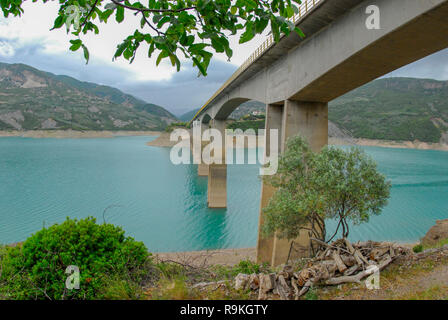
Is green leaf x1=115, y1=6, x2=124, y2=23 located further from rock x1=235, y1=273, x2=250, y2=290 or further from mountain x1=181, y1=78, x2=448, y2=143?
mountain x1=181, y1=78, x2=448, y2=143

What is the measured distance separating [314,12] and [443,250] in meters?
7.40

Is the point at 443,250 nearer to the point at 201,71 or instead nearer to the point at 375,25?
the point at 375,25

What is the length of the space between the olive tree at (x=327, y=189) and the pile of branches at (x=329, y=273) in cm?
78

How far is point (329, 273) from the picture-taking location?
529 cm

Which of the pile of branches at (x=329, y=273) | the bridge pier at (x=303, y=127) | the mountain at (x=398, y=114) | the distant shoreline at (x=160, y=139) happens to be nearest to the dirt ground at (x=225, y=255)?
the bridge pier at (x=303, y=127)

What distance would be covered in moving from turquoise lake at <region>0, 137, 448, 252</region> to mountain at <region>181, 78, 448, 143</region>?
45.5 metres

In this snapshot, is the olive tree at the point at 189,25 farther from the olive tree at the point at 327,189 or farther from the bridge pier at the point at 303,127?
the bridge pier at the point at 303,127

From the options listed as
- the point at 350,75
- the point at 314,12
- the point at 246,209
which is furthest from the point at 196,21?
the point at 246,209

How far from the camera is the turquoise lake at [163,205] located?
17062mm

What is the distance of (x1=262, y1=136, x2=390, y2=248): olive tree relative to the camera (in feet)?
21.5

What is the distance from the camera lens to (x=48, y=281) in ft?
14.0

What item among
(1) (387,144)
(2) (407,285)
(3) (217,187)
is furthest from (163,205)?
(1) (387,144)
